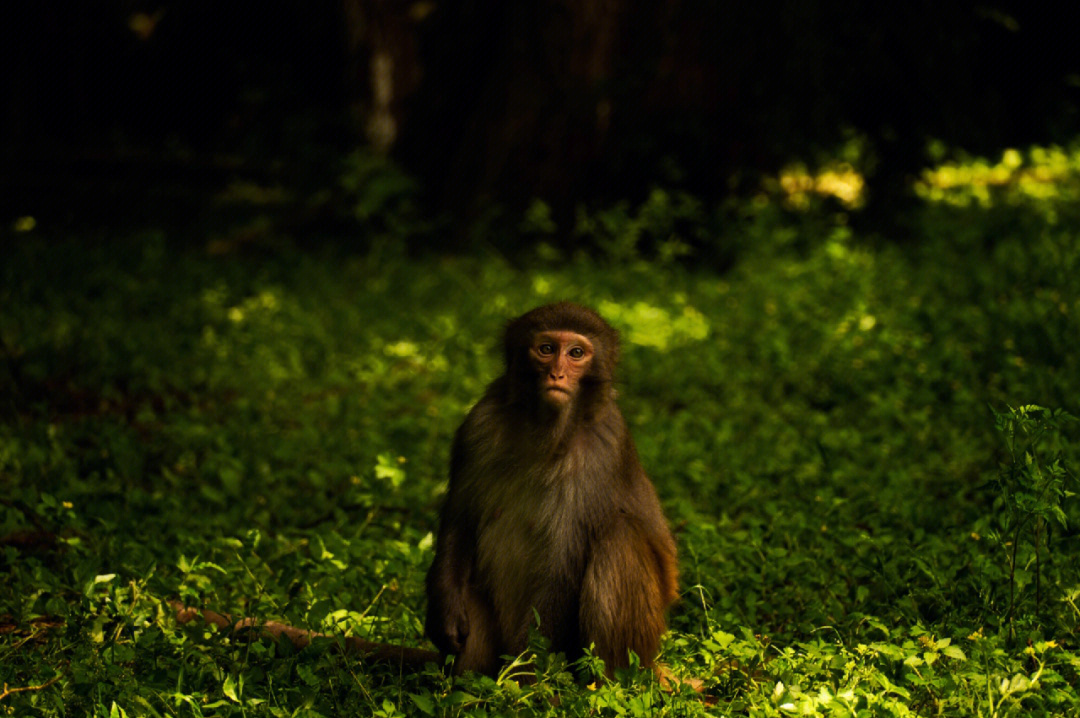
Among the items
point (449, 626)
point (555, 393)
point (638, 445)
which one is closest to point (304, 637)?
point (449, 626)

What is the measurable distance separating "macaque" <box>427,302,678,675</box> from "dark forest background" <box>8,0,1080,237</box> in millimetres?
6859

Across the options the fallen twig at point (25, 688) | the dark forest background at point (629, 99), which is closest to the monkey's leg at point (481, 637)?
the fallen twig at point (25, 688)

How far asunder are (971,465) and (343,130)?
387 inches

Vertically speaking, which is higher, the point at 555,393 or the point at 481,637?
the point at 555,393

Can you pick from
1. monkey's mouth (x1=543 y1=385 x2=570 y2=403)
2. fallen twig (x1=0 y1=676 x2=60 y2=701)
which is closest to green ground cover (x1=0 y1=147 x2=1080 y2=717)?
fallen twig (x1=0 y1=676 x2=60 y2=701)

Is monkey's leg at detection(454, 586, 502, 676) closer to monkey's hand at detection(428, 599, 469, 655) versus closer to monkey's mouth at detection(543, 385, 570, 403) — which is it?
monkey's hand at detection(428, 599, 469, 655)

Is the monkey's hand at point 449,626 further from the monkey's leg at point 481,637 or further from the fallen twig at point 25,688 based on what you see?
the fallen twig at point 25,688

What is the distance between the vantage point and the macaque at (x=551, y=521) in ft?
12.0

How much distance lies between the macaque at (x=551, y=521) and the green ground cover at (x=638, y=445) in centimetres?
18

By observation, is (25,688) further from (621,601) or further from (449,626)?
(621,601)

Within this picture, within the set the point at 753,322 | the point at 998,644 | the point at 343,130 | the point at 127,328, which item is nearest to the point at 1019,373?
the point at 753,322

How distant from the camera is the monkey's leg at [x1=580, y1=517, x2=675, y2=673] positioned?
11.9ft

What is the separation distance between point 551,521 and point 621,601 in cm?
35

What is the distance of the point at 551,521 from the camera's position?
3740 mm
